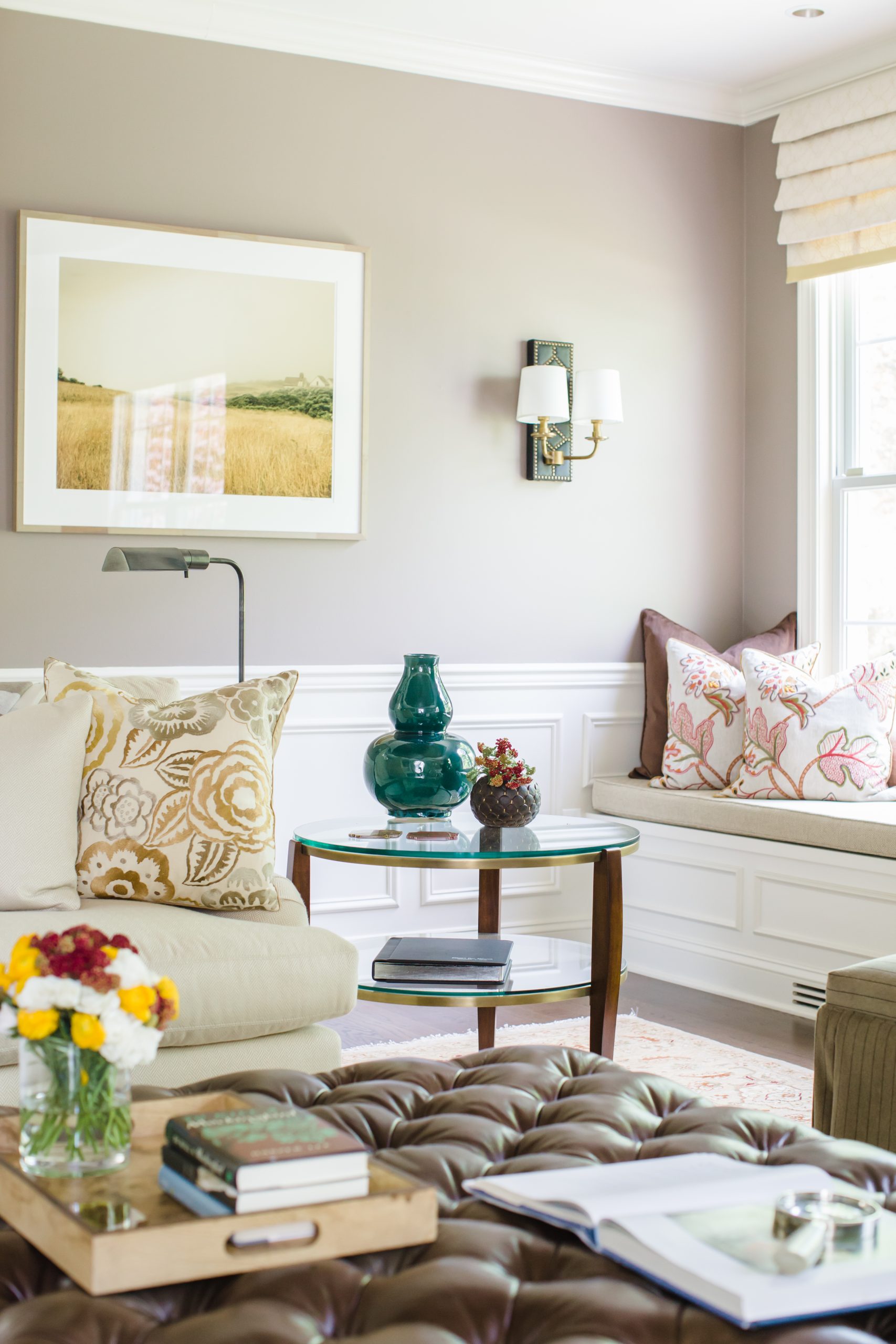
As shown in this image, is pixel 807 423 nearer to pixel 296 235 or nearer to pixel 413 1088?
pixel 296 235

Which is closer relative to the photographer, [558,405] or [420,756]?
[420,756]

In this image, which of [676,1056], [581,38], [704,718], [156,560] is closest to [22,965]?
[156,560]

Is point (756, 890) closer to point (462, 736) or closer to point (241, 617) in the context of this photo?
point (462, 736)

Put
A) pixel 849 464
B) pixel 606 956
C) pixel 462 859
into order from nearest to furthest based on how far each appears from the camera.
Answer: pixel 462 859, pixel 606 956, pixel 849 464

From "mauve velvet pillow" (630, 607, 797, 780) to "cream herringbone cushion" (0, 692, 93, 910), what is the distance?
2.24m

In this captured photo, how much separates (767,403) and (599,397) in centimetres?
71

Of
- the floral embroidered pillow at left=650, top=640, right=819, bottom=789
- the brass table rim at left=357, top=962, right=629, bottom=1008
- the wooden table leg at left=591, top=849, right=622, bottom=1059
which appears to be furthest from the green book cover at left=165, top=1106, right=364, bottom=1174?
the floral embroidered pillow at left=650, top=640, right=819, bottom=789

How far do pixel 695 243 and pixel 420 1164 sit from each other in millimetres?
3796

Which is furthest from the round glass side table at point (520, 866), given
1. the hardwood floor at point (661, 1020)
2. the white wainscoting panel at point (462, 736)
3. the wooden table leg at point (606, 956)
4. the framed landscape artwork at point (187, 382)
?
the framed landscape artwork at point (187, 382)

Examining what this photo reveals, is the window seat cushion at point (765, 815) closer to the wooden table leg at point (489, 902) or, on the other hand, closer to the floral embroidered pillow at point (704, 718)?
the floral embroidered pillow at point (704, 718)

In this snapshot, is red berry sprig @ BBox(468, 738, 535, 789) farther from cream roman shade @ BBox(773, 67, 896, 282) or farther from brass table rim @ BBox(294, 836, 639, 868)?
cream roman shade @ BBox(773, 67, 896, 282)

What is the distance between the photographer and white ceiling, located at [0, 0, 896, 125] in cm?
375

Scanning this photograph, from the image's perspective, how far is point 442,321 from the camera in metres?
4.10

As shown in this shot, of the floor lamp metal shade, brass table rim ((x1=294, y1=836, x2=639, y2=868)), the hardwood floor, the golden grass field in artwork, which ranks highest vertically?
the golden grass field in artwork
